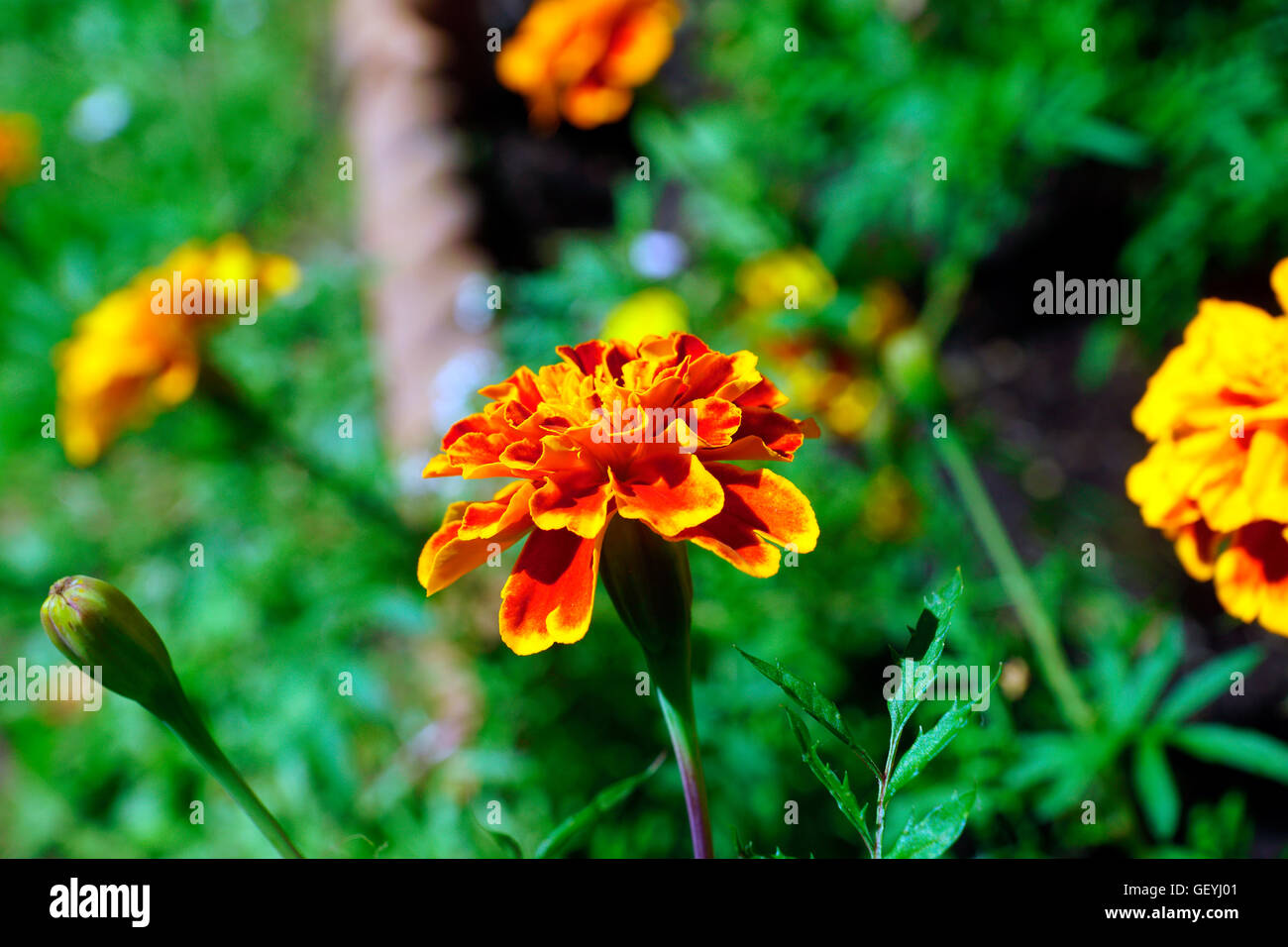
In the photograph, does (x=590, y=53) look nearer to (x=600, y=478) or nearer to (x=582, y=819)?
(x=600, y=478)

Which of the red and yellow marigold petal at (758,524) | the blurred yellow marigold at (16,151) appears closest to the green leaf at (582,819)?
the red and yellow marigold petal at (758,524)

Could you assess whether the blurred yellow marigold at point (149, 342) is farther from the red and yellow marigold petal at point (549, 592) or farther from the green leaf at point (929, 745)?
the green leaf at point (929, 745)

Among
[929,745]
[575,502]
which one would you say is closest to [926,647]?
[929,745]

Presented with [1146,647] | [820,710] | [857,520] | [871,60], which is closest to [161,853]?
[857,520]

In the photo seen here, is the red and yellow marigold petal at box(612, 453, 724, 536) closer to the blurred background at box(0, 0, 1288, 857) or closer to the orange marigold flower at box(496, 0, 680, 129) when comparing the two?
the blurred background at box(0, 0, 1288, 857)

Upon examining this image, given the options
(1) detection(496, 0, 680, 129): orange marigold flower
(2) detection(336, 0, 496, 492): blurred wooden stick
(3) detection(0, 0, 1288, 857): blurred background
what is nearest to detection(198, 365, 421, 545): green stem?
(3) detection(0, 0, 1288, 857): blurred background
